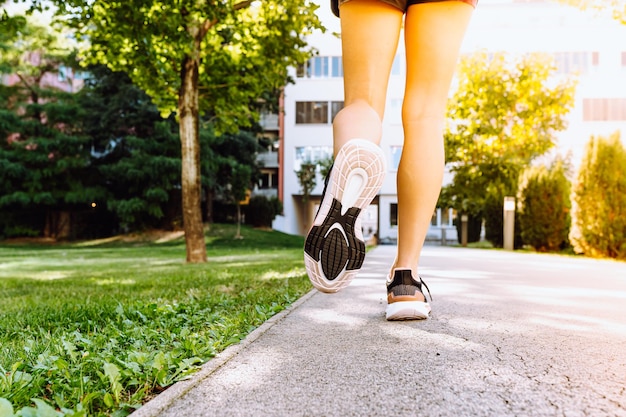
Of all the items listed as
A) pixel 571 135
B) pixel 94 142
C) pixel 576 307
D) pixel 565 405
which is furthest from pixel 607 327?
pixel 571 135

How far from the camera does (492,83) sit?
19203mm

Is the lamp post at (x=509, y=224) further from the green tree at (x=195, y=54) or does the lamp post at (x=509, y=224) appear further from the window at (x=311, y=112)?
the window at (x=311, y=112)

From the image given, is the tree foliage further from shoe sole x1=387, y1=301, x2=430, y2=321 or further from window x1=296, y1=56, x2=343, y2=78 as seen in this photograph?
window x1=296, y1=56, x2=343, y2=78

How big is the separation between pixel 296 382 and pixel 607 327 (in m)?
1.38

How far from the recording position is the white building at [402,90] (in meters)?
30.2

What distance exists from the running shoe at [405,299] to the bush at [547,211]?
43.5 feet

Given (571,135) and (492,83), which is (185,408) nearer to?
(492,83)

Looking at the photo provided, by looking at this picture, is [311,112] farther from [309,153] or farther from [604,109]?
[604,109]

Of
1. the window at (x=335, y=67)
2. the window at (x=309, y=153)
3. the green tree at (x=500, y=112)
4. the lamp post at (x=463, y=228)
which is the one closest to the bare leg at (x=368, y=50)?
the green tree at (x=500, y=112)

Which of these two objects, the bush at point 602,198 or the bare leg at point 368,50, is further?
the bush at point 602,198

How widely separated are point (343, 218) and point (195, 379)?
67 cm

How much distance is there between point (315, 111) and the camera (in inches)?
1208

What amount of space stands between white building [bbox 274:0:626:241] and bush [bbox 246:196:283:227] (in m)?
1.72

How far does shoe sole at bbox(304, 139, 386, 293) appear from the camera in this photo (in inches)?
69.1
